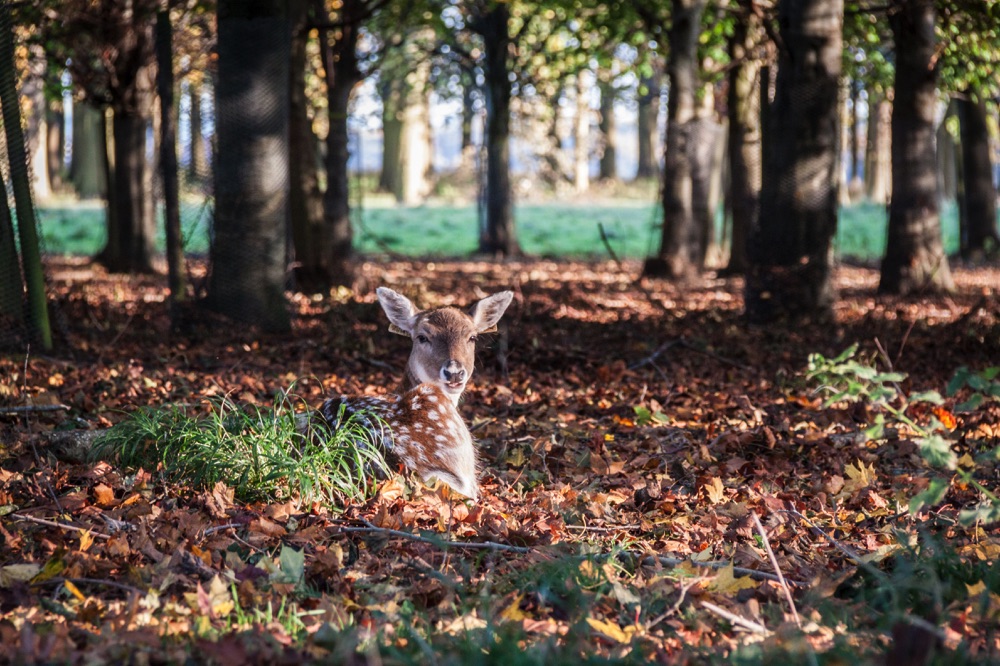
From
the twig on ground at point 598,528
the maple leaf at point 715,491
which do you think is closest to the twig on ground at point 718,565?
the twig on ground at point 598,528

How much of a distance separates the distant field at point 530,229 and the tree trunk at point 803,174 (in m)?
10.7

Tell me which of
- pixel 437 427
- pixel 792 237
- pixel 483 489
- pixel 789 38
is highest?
pixel 789 38

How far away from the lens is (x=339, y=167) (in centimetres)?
1406

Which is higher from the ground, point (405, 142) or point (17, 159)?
point (405, 142)

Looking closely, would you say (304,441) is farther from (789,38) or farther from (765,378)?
(789,38)

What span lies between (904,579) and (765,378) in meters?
4.71

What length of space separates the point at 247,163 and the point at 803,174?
5.38m

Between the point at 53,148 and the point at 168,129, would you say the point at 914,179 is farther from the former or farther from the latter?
the point at 53,148

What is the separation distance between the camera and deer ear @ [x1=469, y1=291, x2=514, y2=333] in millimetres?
6078

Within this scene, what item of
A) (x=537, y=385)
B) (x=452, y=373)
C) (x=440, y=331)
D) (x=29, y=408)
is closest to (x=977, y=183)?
(x=537, y=385)

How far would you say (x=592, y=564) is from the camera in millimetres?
4027

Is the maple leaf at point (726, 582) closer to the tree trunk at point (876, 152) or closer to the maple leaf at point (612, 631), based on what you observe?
the maple leaf at point (612, 631)

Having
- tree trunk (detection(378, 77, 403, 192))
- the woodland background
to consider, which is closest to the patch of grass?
the woodland background

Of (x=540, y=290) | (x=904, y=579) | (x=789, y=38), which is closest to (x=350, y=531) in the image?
(x=904, y=579)
